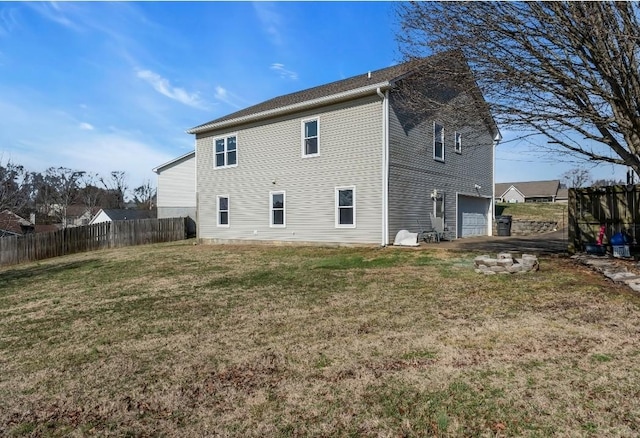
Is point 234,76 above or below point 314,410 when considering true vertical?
above

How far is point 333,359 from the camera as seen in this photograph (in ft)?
12.8

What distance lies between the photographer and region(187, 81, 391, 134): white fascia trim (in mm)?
12758

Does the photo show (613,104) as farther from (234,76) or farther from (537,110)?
(234,76)

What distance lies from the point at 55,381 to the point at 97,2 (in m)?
8.78

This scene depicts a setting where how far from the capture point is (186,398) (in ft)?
10.4

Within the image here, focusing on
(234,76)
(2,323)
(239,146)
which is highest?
(234,76)

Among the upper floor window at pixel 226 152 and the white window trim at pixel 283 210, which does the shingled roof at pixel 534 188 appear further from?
the white window trim at pixel 283 210

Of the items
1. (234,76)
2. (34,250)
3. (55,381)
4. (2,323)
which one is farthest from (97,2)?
(34,250)

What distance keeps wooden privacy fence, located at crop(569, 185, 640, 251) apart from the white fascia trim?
6.28 m

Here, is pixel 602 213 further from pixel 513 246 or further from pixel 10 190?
pixel 10 190

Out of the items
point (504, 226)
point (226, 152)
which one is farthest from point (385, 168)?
point (504, 226)

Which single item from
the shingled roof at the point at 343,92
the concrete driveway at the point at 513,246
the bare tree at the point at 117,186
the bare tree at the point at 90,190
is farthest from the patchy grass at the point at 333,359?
the bare tree at the point at 117,186

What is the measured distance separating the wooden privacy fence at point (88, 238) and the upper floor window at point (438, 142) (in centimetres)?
1528

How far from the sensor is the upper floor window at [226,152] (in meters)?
17.4
